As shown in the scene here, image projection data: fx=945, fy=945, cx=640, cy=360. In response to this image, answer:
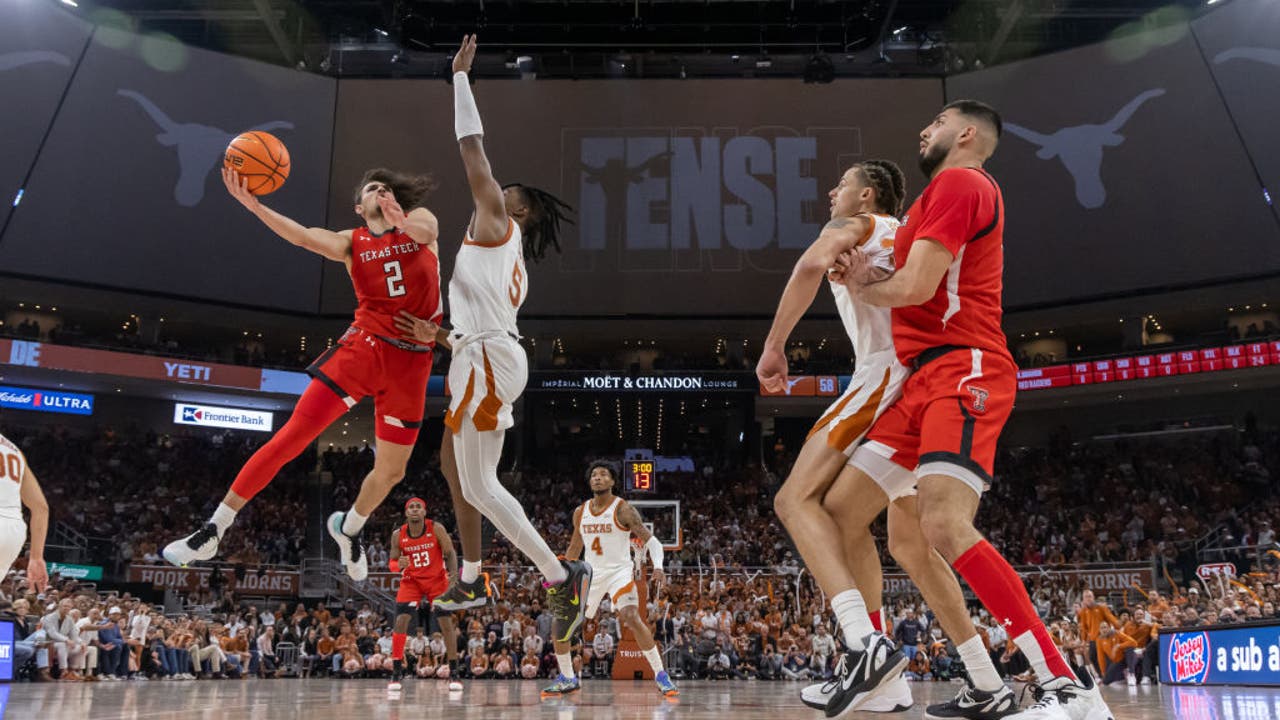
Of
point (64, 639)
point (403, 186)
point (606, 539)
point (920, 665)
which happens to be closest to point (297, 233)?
point (403, 186)

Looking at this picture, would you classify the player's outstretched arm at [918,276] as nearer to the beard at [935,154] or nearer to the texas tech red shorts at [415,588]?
the beard at [935,154]

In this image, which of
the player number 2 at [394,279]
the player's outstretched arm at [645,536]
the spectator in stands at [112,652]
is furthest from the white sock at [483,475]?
the spectator in stands at [112,652]

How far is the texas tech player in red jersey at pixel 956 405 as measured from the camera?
3318 mm

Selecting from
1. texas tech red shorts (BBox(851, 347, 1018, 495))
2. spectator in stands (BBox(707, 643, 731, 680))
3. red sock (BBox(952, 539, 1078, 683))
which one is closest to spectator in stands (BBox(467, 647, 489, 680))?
spectator in stands (BBox(707, 643, 731, 680))

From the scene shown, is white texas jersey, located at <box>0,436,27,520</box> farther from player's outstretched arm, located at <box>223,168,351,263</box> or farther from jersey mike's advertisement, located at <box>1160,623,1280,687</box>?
jersey mike's advertisement, located at <box>1160,623,1280,687</box>

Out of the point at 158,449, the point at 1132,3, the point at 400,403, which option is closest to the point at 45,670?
the point at 400,403

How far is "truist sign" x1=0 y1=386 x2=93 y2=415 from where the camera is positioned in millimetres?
27312

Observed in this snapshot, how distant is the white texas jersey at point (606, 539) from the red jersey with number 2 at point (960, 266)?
6.51 m

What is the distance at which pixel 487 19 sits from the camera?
81.3ft

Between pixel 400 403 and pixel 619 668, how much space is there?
10.4 metres

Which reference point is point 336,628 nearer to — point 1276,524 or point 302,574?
point 302,574

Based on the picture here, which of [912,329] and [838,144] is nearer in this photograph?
[912,329]

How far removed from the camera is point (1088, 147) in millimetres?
25672

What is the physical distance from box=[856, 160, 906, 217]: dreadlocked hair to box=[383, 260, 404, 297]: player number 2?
2.66m
